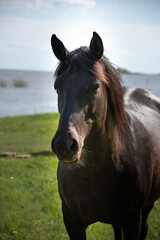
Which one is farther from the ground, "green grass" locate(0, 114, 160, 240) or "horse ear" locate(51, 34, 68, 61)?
"horse ear" locate(51, 34, 68, 61)

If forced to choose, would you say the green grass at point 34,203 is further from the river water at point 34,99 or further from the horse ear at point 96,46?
the horse ear at point 96,46

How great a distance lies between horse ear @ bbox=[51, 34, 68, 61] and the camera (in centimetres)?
241

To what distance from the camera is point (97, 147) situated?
2.47 metres

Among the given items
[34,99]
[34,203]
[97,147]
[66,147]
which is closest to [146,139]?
[97,147]

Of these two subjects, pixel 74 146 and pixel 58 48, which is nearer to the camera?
pixel 74 146

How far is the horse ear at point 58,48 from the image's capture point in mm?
2406

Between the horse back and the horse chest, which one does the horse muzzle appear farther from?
the horse back

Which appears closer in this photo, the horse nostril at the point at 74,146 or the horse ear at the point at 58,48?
the horse nostril at the point at 74,146

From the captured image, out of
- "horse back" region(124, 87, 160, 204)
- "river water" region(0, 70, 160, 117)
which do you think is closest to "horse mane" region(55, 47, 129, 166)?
"horse back" region(124, 87, 160, 204)

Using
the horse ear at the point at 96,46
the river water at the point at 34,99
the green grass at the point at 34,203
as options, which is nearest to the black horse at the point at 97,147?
the horse ear at the point at 96,46

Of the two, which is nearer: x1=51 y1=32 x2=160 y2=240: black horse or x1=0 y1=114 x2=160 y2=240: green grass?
x1=51 y1=32 x2=160 y2=240: black horse

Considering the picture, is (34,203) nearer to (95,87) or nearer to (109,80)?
(109,80)

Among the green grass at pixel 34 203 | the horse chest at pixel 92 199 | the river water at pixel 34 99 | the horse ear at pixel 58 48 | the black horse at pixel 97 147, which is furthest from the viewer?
the river water at pixel 34 99

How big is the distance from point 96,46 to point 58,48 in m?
0.32
